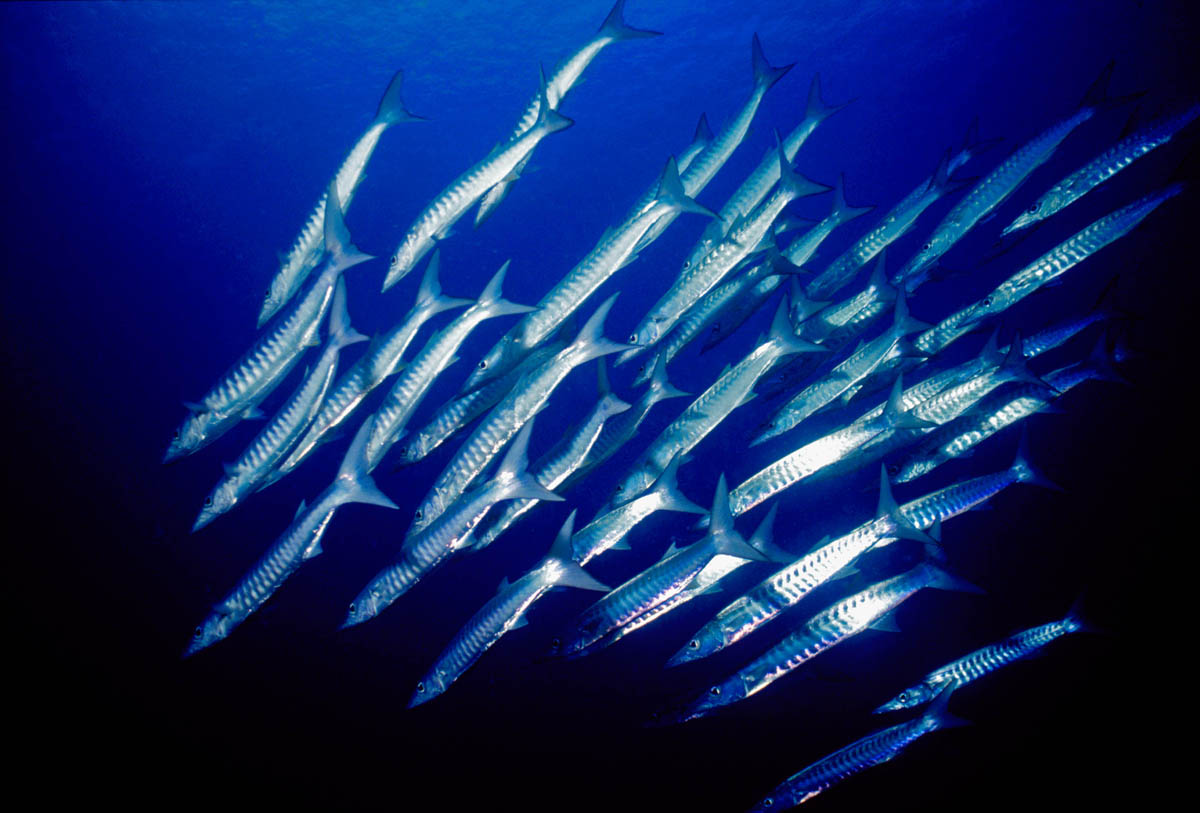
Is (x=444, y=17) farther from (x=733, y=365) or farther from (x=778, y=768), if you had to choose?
(x=778, y=768)

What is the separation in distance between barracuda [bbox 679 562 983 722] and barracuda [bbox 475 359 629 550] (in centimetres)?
232

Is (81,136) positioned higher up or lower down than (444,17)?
lower down

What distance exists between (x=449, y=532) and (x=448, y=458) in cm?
592

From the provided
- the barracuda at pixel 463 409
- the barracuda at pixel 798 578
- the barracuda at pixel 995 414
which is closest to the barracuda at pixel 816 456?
the barracuda at pixel 798 578

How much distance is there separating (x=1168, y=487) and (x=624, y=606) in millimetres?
12592

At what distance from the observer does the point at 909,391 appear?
471 centimetres

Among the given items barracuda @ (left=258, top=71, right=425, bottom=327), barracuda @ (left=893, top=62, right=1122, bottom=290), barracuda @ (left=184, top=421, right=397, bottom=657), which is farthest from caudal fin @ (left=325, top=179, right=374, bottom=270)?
barracuda @ (left=893, top=62, right=1122, bottom=290)

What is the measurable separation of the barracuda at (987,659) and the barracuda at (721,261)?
4.13m

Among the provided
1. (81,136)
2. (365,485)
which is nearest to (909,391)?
(365,485)

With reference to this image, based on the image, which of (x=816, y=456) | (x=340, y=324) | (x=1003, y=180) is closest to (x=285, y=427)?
(x=340, y=324)

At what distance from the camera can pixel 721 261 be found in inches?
167

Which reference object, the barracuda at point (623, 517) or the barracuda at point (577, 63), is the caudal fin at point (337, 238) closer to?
the barracuda at point (577, 63)

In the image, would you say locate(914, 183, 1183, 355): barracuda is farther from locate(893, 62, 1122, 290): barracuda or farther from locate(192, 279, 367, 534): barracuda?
locate(192, 279, 367, 534): barracuda

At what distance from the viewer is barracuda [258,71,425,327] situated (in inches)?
162
